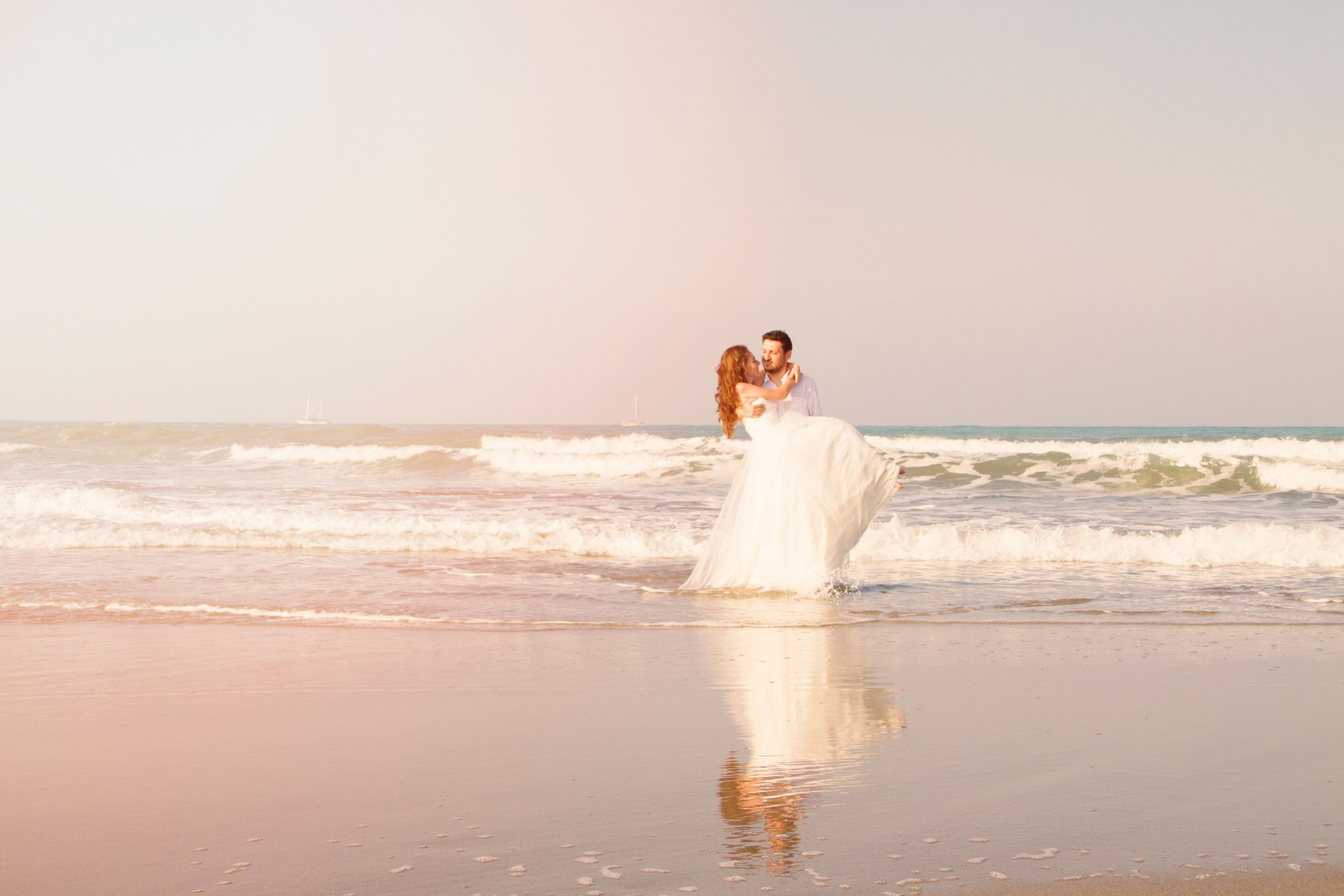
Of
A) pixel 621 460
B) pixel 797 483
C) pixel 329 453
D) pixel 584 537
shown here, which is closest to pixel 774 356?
pixel 797 483

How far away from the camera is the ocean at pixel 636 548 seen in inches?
352

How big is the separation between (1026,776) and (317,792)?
8.58ft

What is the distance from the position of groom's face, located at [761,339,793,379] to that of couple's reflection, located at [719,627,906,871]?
2733 mm

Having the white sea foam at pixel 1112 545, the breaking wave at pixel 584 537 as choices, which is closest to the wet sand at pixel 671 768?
the white sea foam at pixel 1112 545

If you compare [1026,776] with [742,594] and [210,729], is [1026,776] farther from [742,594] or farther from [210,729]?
[742,594]

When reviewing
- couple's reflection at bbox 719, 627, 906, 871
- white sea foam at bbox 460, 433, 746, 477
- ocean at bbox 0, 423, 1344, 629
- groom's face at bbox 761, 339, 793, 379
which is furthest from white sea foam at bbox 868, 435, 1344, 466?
couple's reflection at bbox 719, 627, 906, 871

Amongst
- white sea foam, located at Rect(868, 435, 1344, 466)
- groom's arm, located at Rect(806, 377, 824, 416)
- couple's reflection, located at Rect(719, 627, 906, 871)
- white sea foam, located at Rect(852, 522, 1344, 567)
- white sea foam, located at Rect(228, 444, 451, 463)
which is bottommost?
white sea foam, located at Rect(852, 522, 1344, 567)

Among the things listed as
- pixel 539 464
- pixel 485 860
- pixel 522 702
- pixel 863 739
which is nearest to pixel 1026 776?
pixel 863 739

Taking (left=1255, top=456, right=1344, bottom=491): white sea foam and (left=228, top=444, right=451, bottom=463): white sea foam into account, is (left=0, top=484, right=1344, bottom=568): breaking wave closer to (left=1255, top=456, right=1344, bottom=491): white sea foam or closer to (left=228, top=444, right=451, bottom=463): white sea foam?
(left=1255, top=456, right=1344, bottom=491): white sea foam

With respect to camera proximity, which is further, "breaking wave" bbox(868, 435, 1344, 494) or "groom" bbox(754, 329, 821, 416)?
"breaking wave" bbox(868, 435, 1344, 494)

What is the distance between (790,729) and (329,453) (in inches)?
1443

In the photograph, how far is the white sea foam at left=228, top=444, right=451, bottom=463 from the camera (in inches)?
1384

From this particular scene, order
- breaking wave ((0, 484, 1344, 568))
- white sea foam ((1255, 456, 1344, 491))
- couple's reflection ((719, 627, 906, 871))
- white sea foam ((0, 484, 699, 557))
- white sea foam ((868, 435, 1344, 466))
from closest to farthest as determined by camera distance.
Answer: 1. couple's reflection ((719, 627, 906, 871))
2. breaking wave ((0, 484, 1344, 568))
3. white sea foam ((0, 484, 699, 557))
4. white sea foam ((1255, 456, 1344, 491))
5. white sea foam ((868, 435, 1344, 466))

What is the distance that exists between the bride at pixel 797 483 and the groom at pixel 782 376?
72 mm
